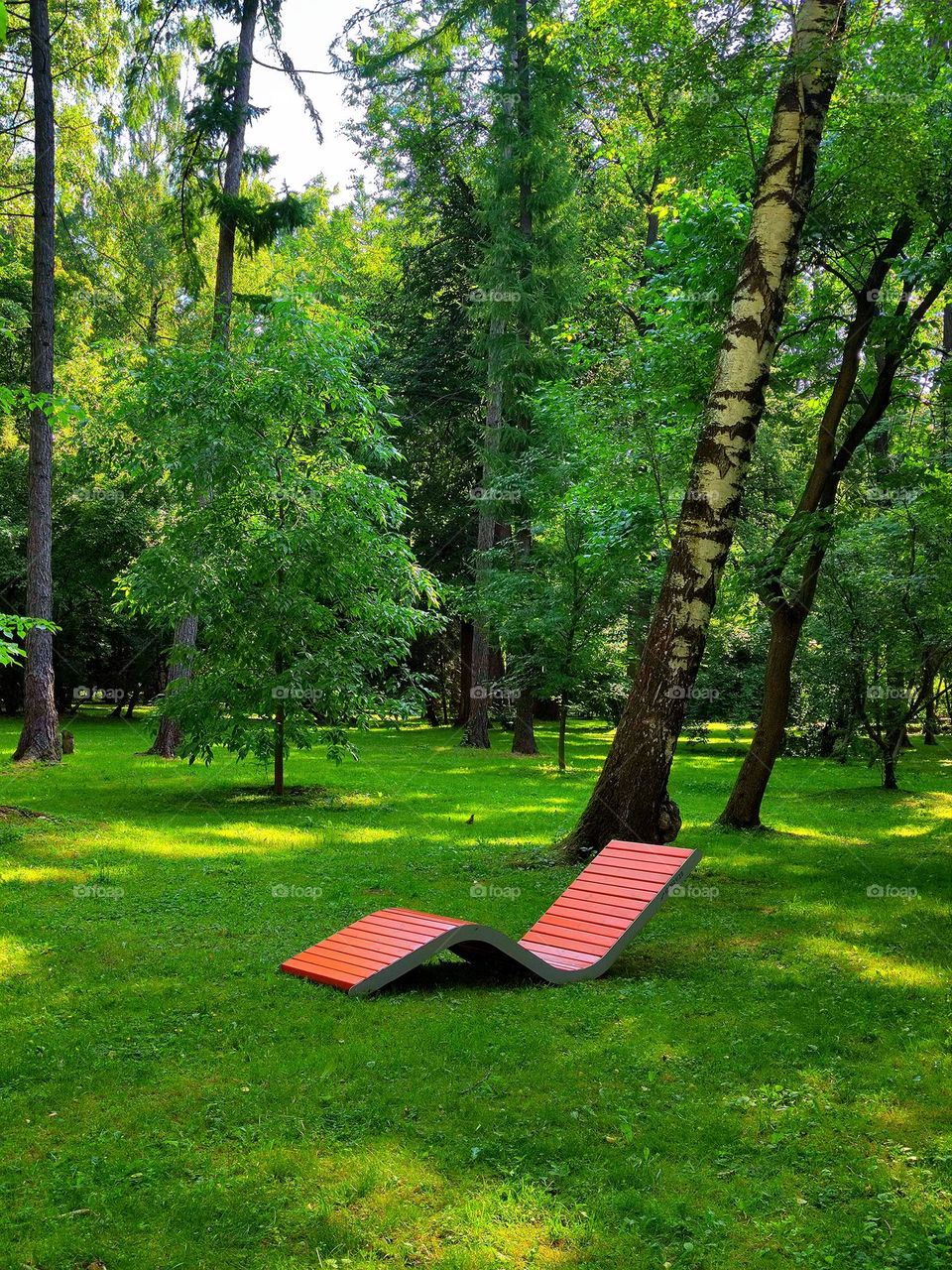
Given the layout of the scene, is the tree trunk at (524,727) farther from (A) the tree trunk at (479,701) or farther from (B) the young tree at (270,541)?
(B) the young tree at (270,541)

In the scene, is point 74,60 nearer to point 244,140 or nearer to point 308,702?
point 244,140

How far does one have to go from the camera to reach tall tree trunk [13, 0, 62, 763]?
16031mm

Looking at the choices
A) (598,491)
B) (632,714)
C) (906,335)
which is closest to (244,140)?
(598,491)

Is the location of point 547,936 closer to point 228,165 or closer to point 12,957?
point 12,957

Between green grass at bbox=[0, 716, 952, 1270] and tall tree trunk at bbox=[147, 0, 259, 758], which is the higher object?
tall tree trunk at bbox=[147, 0, 259, 758]

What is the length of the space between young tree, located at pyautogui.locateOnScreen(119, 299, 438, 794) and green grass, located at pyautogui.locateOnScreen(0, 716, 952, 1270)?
356 centimetres

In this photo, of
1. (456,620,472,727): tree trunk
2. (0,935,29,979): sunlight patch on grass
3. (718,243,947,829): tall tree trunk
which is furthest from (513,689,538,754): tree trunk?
(0,935,29,979): sunlight patch on grass

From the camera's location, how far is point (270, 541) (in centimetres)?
1286

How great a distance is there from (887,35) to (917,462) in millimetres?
4349

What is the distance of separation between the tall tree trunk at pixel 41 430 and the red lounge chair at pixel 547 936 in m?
11.3

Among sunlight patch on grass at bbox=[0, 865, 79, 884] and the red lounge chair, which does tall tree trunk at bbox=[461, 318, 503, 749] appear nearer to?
sunlight patch on grass at bbox=[0, 865, 79, 884]

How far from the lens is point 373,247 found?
34.2 meters

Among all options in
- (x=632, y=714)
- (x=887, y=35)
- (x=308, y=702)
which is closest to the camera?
(x=632, y=714)

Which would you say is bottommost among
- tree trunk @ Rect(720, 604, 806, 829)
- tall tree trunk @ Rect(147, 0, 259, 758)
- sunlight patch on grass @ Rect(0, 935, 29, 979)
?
sunlight patch on grass @ Rect(0, 935, 29, 979)
